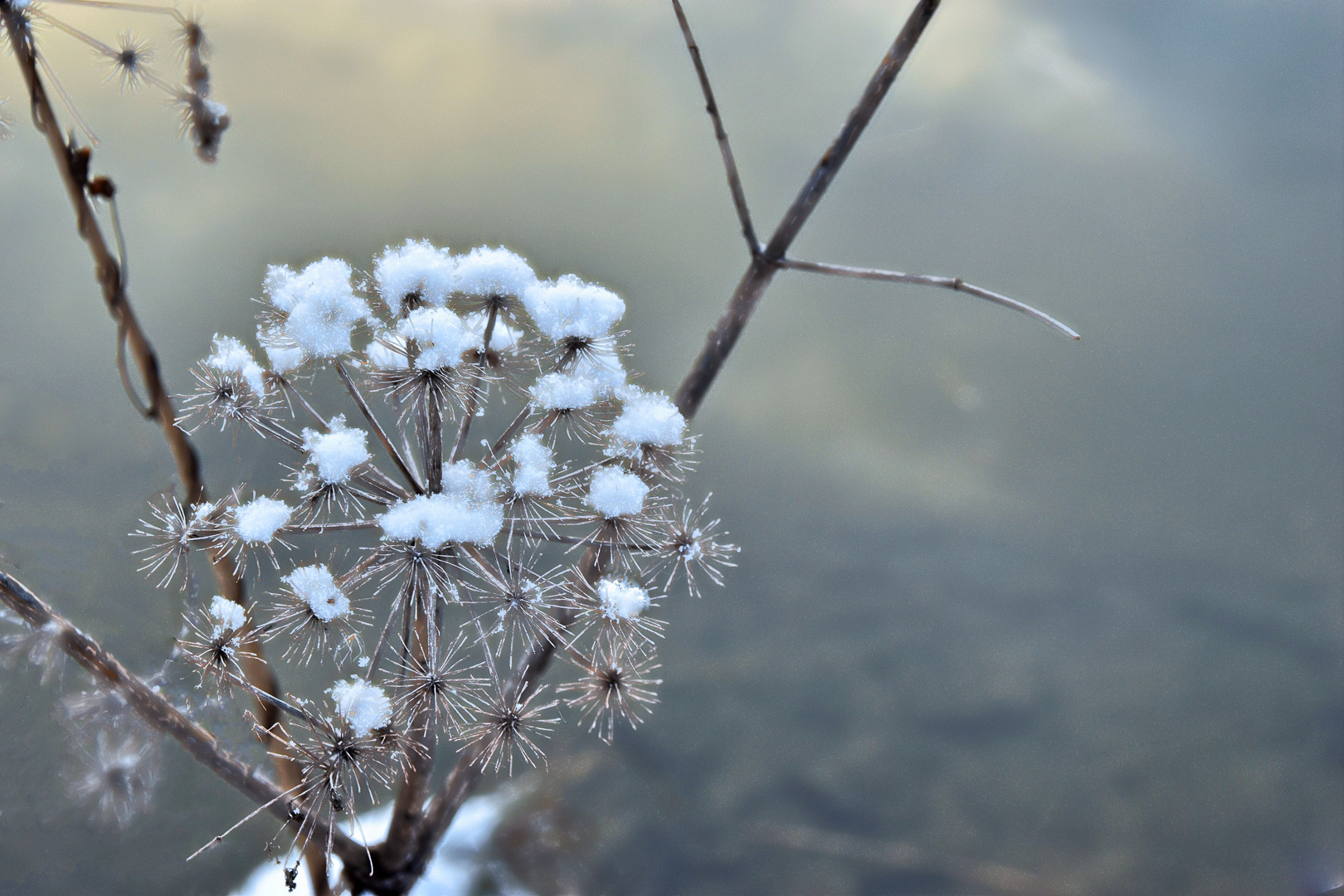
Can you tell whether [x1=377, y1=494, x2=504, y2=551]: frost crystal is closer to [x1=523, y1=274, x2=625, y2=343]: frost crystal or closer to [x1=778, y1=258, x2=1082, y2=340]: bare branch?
[x1=523, y1=274, x2=625, y2=343]: frost crystal

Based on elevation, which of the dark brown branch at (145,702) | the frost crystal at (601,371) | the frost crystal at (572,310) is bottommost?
the dark brown branch at (145,702)

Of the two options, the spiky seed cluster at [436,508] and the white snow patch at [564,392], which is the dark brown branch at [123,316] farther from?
the white snow patch at [564,392]

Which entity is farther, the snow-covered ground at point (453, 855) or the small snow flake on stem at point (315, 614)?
the snow-covered ground at point (453, 855)

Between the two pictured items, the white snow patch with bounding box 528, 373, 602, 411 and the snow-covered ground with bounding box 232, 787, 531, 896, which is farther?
the snow-covered ground with bounding box 232, 787, 531, 896

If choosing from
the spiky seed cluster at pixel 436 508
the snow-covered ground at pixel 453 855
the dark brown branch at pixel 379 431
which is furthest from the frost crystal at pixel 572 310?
the snow-covered ground at pixel 453 855

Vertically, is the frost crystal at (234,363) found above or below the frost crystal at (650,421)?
below

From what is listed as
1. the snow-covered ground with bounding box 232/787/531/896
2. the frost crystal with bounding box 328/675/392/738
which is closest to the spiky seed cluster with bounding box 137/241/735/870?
the frost crystal with bounding box 328/675/392/738
